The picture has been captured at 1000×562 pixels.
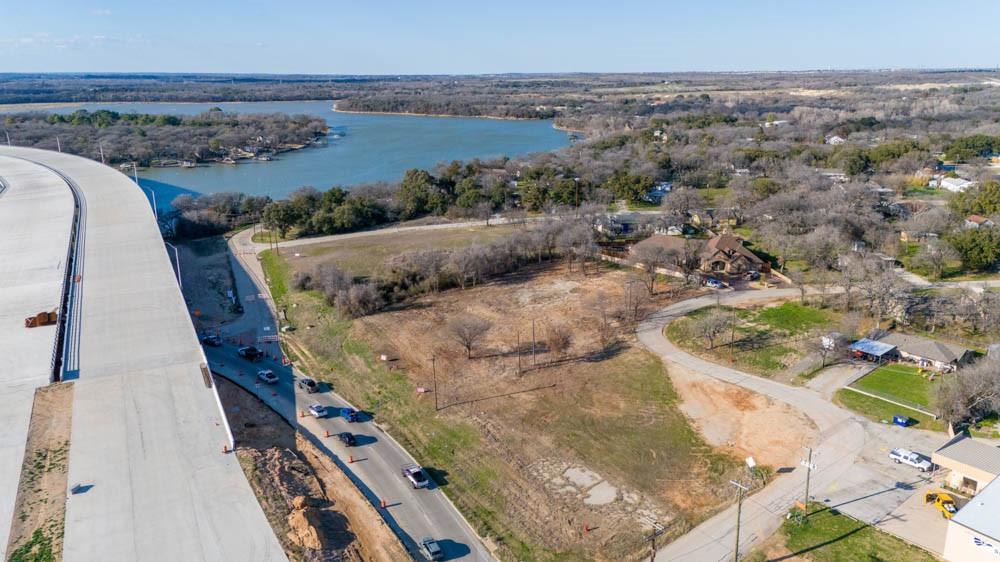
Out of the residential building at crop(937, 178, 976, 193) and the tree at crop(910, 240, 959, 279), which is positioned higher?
the residential building at crop(937, 178, 976, 193)

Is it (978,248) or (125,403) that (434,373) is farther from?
(978,248)

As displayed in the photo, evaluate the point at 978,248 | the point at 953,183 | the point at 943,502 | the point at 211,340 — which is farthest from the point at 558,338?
the point at 953,183

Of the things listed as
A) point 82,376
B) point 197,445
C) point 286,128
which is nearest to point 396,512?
point 197,445

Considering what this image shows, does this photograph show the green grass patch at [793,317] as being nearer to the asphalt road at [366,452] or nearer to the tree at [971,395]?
the tree at [971,395]

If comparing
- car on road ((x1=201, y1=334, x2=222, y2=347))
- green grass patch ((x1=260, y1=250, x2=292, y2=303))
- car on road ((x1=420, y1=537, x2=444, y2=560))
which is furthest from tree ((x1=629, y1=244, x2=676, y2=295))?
car on road ((x1=420, y1=537, x2=444, y2=560))

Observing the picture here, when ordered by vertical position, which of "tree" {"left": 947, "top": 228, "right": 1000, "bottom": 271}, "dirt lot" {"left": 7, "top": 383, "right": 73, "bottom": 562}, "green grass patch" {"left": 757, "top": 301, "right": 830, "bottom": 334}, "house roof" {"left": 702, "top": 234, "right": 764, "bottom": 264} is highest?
"tree" {"left": 947, "top": 228, "right": 1000, "bottom": 271}

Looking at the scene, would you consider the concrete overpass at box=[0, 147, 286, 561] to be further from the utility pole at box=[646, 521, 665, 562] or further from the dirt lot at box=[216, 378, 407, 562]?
the utility pole at box=[646, 521, 665, 562]

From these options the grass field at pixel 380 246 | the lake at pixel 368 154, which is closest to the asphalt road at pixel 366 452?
the grass field at pixel 380 246

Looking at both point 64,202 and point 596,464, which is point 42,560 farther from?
point 64,202
